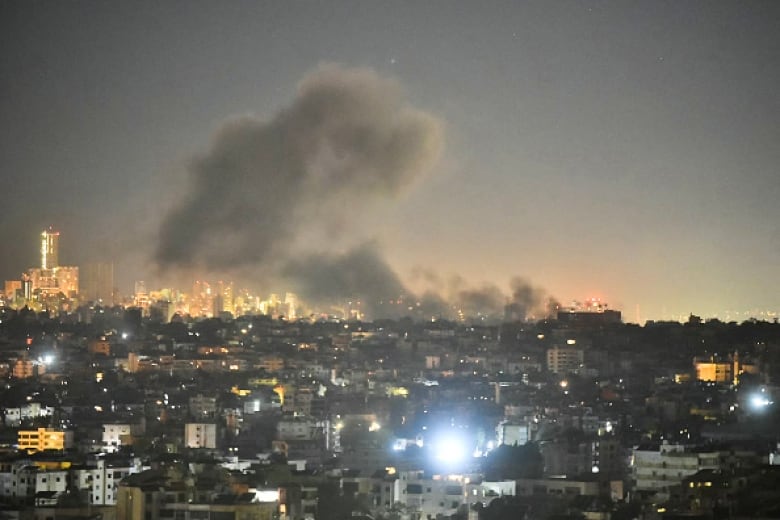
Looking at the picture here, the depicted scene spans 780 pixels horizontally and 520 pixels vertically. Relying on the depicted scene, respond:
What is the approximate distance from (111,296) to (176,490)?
3038 cm

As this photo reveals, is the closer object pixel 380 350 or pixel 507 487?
pixel 507 487

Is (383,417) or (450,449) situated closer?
(450,449)

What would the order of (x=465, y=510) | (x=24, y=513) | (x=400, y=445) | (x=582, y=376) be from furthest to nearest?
(x=582, y=376), (x=400, y=445), (x=465, y=510), (x=24, y=513)

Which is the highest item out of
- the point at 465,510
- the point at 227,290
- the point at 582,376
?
the point at 227,290

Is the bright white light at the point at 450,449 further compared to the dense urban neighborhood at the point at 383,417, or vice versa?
the bright white light at the point at 450,449

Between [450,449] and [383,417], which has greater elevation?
[383,417]

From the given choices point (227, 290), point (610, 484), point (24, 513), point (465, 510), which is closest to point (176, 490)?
point (24, 513)

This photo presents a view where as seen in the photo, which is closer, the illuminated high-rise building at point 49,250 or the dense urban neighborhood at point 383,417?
the dense urban neighborhood at point 383,417

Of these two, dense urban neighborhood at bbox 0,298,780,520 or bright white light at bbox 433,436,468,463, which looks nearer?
dense urban neighborhood at bbox 0,298,780,520

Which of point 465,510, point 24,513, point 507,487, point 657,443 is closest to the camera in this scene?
point 24,513

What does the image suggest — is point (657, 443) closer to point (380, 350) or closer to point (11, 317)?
point (380, 350)

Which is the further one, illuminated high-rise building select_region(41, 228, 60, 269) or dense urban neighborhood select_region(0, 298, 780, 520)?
illuminated high-rise building select_region(41, 228, 60, 269)

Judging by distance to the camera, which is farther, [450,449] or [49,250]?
[49,250]

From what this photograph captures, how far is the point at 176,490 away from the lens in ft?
48.3
